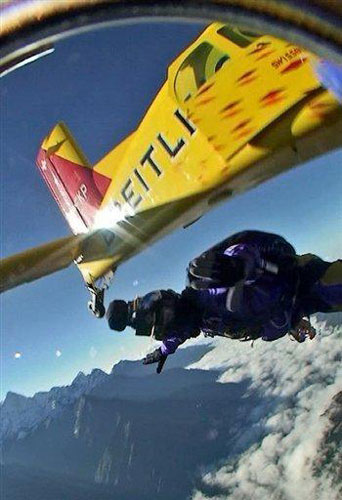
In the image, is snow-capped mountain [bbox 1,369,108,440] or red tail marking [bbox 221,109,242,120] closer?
red tail marking [bbox 221,109,242,120]

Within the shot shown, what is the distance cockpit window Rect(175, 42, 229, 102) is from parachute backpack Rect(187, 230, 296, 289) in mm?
429

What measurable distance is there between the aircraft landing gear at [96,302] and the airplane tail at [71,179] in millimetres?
185

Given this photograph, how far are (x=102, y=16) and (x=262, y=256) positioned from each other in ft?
3.47

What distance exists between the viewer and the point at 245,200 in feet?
6.21

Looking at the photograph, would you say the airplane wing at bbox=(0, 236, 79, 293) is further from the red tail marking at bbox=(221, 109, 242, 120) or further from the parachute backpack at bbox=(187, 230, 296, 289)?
the red tail marking at bbox=(221, 109, 242, 120)

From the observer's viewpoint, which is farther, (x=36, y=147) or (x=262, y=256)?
(x=36, y=147)

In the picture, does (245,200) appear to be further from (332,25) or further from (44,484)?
(44,484)

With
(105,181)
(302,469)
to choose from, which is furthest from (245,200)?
(302,469)

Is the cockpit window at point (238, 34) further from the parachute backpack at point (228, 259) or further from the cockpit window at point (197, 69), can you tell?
the cockpit window at point (197, 69)

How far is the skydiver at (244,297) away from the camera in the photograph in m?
1.31

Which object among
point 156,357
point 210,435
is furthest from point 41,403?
point 156,357

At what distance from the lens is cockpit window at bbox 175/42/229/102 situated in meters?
1.48

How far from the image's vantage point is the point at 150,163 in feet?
5.68

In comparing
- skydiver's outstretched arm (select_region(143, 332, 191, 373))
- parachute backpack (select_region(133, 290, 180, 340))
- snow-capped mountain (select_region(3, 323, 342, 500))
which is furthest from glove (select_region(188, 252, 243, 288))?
snow-capped mountain (select_region(3, 323, 342, 500))
